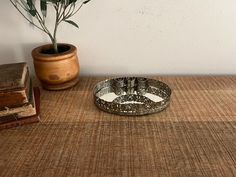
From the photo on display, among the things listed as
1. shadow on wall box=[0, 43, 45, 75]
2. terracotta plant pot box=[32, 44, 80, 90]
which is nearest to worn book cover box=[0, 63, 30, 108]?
terracotta plant pot box=[32, 44, 80, 90]

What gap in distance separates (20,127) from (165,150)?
0.37 meters

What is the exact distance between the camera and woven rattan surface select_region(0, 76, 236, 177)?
1.87ft

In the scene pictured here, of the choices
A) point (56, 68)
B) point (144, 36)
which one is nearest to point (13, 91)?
point (56, 68)

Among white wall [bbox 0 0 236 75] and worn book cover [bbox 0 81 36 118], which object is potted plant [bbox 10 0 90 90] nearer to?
white wall [bbox 0 0 236 75]

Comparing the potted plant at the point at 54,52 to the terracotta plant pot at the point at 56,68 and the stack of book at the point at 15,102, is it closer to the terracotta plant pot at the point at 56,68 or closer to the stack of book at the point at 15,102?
the terracotta plant pot at the point at 56,68

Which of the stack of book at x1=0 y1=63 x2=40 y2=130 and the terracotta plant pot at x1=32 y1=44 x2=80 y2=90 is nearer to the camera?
the stack of book at x1=0 y1=63 x2=40 y2=130

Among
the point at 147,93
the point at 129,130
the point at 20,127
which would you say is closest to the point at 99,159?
the point at 129,130

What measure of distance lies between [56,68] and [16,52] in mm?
256

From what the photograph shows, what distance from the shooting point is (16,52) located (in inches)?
40.4

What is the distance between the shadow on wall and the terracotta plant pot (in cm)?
12

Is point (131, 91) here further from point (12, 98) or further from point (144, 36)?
point (12, 98)

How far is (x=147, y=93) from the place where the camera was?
911 mm

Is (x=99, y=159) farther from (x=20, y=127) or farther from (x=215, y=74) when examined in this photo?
(x=215, y=74)

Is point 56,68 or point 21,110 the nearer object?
point 21,110
